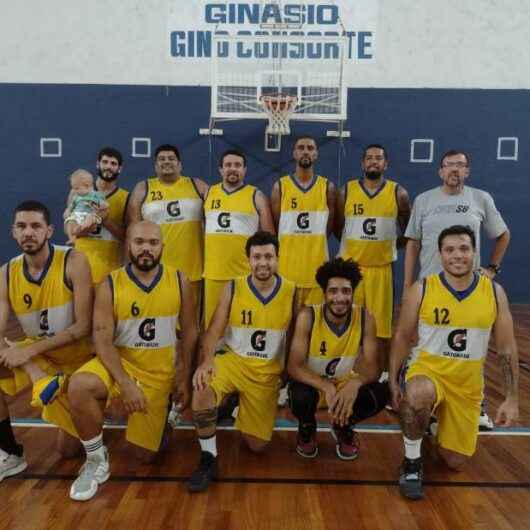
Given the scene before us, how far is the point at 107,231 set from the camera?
362cm

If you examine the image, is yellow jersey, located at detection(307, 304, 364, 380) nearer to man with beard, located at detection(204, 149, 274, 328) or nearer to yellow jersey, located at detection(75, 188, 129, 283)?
man with beard, located at detection(204, 149, 274, 328)

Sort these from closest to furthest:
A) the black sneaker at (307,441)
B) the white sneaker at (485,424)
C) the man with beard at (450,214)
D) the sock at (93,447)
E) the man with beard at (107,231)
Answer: the sock at (93,447)
the black sneaker at (307,441)
the white sneaker at (485,424)
the man with beard at (450,214)
the man with beard at (107,231)

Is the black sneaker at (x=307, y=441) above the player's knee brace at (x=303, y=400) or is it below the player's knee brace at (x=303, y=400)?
below

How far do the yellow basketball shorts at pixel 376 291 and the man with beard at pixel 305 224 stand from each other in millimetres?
320

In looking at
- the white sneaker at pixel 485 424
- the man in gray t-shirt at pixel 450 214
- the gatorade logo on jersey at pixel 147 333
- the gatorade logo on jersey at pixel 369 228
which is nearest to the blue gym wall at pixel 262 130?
the gatorade logo on jersey at pixel 369 228

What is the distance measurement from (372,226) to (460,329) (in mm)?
1333

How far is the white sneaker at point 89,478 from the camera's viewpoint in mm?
2164

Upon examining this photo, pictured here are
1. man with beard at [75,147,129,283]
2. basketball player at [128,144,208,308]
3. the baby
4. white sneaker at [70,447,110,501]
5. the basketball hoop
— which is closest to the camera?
white sneaker at [70,447,110,501]

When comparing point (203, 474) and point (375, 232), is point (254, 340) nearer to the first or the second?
point (203, 474)

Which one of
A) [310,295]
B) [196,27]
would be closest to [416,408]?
[310,295]

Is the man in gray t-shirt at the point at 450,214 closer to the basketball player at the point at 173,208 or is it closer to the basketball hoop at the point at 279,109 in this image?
the basketball player at the point at 173,208

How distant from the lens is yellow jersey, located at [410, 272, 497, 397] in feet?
7.94

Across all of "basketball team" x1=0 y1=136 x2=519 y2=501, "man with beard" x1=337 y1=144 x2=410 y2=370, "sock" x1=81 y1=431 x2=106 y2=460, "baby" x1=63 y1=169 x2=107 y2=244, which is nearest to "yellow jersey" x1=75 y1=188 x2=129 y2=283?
"baby" x1=63 y1=169 x2=107 y2=244

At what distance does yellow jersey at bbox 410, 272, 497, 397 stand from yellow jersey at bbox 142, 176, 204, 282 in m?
1.80
